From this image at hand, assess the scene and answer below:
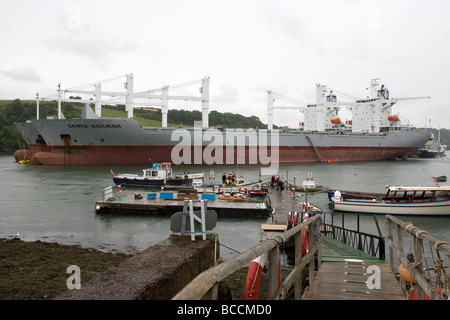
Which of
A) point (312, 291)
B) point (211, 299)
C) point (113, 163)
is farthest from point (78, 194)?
point (211, 299)

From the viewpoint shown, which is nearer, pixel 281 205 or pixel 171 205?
pixel 281 205

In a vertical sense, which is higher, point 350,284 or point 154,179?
point 154,179

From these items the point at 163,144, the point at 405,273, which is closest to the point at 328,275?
the point at 405,273

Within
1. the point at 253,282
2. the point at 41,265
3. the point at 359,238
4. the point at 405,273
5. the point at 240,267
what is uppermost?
the point at 240,267

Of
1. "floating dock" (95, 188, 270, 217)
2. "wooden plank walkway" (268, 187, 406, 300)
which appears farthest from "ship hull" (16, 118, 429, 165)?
"wooden plank walkway" (268, 187, 406, 300)

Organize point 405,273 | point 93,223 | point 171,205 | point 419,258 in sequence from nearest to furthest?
point 419,258 < point 405,273 < point 93,223 < point 171,205

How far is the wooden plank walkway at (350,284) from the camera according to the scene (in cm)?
422

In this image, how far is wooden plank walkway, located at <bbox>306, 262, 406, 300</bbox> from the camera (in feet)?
13.8

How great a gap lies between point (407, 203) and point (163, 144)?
1203 inches

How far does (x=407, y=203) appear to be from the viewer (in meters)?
18.4

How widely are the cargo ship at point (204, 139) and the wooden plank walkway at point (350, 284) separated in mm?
30981

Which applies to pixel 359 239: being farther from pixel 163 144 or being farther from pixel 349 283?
pixel 163 144

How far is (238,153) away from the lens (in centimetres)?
4775
